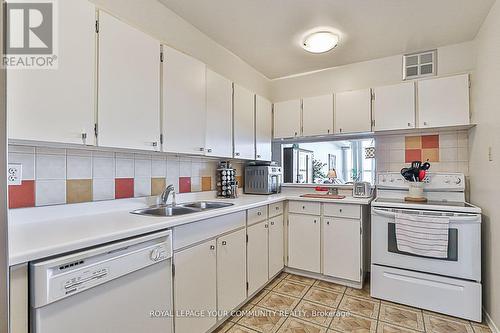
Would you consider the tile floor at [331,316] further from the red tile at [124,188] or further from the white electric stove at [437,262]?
the red tile at [124,188]

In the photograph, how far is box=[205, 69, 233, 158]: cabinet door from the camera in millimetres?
2297

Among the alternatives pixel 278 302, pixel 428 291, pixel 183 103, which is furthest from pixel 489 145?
pixel 183 103

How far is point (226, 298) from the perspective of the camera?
1.96 metres

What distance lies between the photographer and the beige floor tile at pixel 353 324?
194cm

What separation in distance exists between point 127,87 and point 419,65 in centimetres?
292

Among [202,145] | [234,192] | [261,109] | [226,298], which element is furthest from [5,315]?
[261,109]

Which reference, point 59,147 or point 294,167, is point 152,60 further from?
point 294,167

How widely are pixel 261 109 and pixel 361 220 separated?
171 cm

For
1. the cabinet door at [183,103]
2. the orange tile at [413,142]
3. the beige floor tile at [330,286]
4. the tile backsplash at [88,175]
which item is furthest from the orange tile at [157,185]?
the orange tile at [413,142]

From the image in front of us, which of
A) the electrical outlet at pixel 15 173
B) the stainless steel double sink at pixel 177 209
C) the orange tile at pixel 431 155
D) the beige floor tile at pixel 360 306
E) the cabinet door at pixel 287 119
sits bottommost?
the beige floor tile at pixel 360 306

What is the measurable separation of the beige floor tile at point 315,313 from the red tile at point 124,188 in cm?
167

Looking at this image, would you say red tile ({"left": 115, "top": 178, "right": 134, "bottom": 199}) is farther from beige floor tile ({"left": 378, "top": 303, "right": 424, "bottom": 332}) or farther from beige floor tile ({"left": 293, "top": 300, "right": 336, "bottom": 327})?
beige floor tile ({"left": 378, "top": 303, "right": 424, "bottom": 332})

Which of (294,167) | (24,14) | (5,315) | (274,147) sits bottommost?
(5,315)

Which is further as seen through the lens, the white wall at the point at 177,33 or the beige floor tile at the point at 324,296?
the beige floor tile at the point at 324,296
